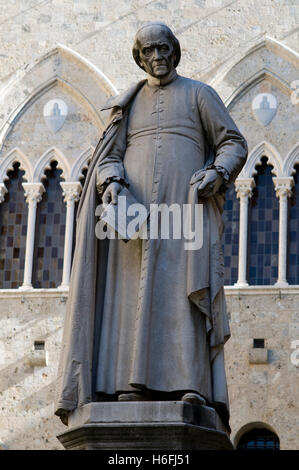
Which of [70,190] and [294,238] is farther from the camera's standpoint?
[70,190]

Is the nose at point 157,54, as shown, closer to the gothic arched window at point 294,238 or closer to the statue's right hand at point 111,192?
the statue's right hand at point 111,192

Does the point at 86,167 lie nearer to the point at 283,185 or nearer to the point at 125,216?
the point at 283,185

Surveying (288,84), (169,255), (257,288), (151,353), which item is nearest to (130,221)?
(169,255)

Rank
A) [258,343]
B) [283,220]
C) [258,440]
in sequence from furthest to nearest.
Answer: [283,220], [258,343], [258,440]

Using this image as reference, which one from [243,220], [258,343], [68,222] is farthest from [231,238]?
[68,222]

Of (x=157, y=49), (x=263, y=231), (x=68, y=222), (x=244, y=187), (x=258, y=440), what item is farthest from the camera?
(x=68, y=222)

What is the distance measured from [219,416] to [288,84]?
33.6 feet

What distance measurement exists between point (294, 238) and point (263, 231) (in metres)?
0.39

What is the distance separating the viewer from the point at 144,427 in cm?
624

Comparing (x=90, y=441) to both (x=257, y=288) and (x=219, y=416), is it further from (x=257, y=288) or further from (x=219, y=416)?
(x=257, y=288)

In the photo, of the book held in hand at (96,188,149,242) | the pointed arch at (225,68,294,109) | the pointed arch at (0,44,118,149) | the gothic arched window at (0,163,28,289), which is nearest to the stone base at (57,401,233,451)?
the book held in hand at (96,188,149,242)

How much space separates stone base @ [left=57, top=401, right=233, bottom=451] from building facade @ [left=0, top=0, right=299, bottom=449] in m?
8.69

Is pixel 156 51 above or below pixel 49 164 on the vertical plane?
below

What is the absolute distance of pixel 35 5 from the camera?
1723cm
